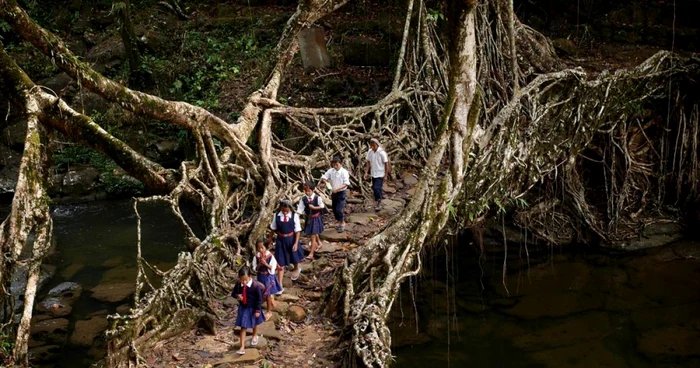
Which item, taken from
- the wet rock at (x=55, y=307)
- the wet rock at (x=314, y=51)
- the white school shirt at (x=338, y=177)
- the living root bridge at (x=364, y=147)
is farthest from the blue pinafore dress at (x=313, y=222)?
the wet rock at (x=314, y=51)

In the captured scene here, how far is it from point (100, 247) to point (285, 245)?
6.92 metres

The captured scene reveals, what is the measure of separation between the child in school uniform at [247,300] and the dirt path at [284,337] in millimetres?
276

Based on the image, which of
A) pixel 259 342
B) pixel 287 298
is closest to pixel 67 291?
pixel 287 298

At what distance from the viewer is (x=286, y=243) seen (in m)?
8.02

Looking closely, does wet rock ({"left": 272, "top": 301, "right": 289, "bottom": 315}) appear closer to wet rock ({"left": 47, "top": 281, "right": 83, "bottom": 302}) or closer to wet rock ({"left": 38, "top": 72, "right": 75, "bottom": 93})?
wet rock ({"left": 47, "top": 281, "right": 83, "bottom": 302})

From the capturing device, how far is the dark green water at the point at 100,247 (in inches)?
435

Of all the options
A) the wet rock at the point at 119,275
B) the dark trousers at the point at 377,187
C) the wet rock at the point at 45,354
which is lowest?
the wet rock at the point at 45,354

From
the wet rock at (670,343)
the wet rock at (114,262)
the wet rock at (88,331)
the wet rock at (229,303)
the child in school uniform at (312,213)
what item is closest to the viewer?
the wet rock at (229,303)

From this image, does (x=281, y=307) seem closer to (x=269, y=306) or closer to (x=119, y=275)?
(x=269, y=306)

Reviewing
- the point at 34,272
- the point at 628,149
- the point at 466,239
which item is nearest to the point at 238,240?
the point at 34,272

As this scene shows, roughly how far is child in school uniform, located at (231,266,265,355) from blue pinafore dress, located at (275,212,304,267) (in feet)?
4.55

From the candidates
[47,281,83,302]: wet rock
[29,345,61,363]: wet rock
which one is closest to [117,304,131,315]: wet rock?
[47,281,83,302]: wet rock

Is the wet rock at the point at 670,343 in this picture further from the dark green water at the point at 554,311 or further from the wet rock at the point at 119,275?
the wet rock at the point at 119,275

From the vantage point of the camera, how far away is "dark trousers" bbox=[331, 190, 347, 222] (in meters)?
9.50
